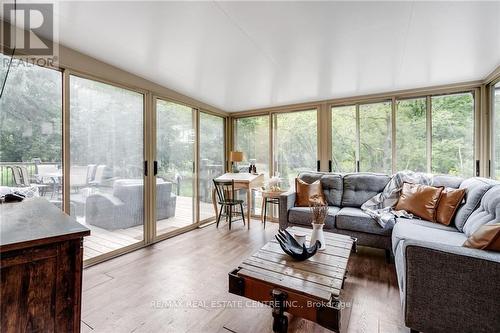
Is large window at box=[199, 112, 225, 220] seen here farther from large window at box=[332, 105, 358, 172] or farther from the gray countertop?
the gray countertop

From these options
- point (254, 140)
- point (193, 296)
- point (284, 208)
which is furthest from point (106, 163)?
point (254, 140)

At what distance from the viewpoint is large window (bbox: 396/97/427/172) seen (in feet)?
11.0

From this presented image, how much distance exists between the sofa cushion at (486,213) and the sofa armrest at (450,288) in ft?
2.47

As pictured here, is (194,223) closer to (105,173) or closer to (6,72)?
(105,173)

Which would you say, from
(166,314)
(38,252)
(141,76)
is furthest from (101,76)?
(166,314)

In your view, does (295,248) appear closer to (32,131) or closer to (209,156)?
(32,131)

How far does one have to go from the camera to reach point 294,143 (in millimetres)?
4355

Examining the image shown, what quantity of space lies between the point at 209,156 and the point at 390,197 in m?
3.05

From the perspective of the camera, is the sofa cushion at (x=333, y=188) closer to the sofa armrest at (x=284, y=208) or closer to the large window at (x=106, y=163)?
the sofa armrest at (x=284, y=208)

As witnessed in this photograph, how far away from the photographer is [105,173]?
2691 mm

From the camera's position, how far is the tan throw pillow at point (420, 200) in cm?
253

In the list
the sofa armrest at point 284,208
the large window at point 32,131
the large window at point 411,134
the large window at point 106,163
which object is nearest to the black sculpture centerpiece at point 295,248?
the sofa armrest at point 284,208

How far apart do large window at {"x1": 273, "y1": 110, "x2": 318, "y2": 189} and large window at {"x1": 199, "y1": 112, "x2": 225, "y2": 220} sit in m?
1.15

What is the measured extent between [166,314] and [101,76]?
8.30 feet
